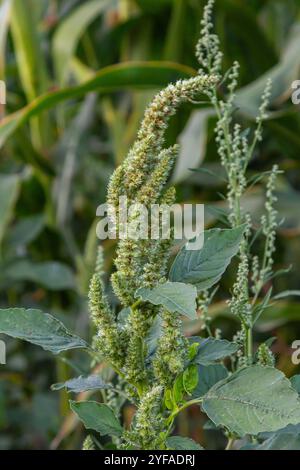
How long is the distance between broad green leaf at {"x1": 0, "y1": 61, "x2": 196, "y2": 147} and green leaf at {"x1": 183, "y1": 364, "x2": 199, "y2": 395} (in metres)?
0.74

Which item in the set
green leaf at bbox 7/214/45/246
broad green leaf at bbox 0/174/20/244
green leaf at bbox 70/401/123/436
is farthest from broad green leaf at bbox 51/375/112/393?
green leaf at bbox 7/214/45/246

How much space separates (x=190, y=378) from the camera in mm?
467

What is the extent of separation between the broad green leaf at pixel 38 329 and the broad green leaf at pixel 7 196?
83cm

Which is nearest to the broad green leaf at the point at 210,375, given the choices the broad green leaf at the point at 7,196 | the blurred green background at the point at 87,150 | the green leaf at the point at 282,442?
the green leaf at the point at 282,442

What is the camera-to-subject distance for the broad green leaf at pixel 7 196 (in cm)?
130

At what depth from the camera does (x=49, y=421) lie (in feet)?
4.52

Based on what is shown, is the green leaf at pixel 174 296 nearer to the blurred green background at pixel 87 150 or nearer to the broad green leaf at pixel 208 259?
the broad green leaf at pixel 208 259

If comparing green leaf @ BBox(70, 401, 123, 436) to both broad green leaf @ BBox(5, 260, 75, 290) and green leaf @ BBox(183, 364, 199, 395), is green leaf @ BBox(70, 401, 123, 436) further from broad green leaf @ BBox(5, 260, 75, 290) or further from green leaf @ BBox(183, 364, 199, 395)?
broad green leaf @ BBox(5, 260, 75, 290)

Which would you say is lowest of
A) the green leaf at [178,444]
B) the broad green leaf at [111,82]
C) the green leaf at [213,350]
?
the green leaf at [178,444]

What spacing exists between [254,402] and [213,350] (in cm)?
5

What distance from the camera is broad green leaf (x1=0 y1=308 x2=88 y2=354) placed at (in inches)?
17.9
